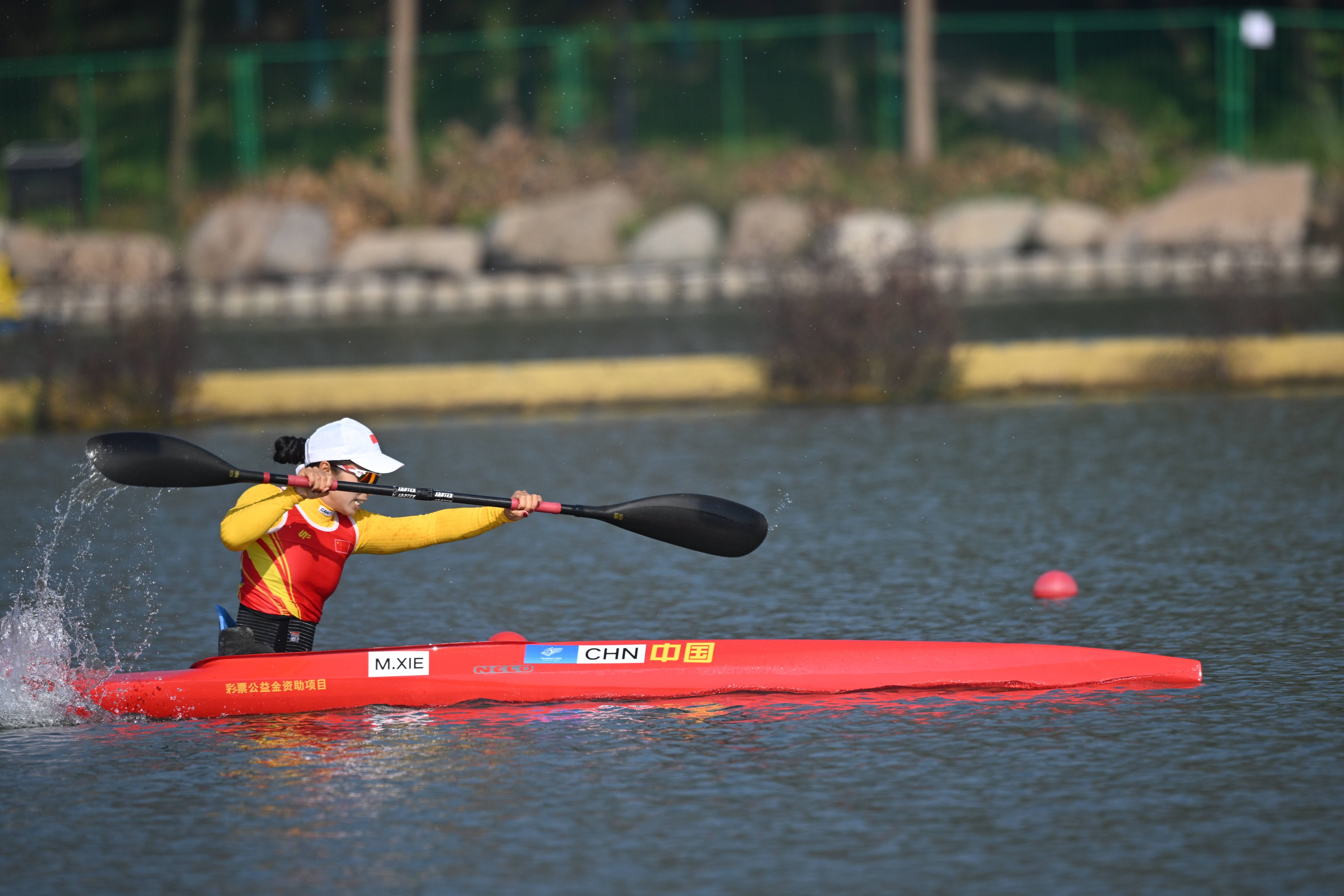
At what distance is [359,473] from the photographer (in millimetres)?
7793

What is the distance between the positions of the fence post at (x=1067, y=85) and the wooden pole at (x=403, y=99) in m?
11.0

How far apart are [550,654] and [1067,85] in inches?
1155

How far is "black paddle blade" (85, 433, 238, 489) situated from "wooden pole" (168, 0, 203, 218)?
25479 mm

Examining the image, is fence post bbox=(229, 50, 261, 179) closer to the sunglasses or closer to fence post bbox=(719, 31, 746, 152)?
fence post bbox=(719, 31, 746, 152)

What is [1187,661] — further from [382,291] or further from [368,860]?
[382,291]

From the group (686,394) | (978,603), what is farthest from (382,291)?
(978,603)

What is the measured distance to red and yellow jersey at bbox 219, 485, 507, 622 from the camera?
7.66m

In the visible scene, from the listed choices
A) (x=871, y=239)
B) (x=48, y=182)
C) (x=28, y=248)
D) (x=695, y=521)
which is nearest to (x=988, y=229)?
(x=871, y=239)

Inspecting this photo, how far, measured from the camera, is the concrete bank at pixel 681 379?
53.7ft

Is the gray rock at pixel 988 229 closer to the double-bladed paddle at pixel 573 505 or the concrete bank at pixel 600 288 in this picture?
the concrete bank at pixel 600 288

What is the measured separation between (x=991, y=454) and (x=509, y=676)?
267 inches

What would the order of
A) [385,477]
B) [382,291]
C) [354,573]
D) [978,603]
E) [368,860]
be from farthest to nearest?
[382,291] < [385,477] < [354,573] < [978,603] < [368,860]

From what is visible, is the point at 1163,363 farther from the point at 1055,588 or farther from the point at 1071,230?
the point at 1071,230

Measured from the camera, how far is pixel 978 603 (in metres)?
9.25
